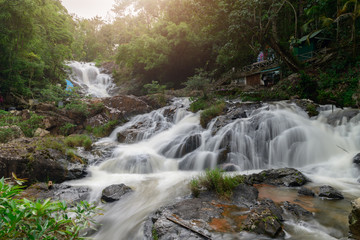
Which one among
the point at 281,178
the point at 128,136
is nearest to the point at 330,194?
the point at 281,178

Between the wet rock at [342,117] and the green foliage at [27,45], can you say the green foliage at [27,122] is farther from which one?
the wet rock at [342,117]

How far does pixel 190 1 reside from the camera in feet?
43.6

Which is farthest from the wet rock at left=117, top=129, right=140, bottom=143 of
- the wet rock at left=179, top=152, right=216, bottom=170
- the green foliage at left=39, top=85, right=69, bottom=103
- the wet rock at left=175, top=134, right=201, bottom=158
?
the green foliage at left=39, top=85, right=69, bottom=103

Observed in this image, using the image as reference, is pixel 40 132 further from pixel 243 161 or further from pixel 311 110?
pixel 311 110

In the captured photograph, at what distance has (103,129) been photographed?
1168 centimetres

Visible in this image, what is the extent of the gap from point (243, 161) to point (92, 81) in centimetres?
2413

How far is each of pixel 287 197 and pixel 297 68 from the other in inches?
422

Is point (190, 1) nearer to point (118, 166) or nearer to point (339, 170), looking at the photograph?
point (118, 166)

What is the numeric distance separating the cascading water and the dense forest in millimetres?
1790

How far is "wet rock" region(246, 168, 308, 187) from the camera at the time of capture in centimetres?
436

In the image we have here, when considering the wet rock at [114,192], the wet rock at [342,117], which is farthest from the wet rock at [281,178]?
the wet rock at [342,117]

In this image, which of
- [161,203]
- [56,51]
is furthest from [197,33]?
[161,203]

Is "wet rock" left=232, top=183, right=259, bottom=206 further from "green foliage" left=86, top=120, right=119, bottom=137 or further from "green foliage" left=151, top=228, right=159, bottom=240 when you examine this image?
"green foliage" left=86, top=120, right=119, bottom=137

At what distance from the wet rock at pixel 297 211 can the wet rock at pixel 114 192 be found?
362 centimetres
